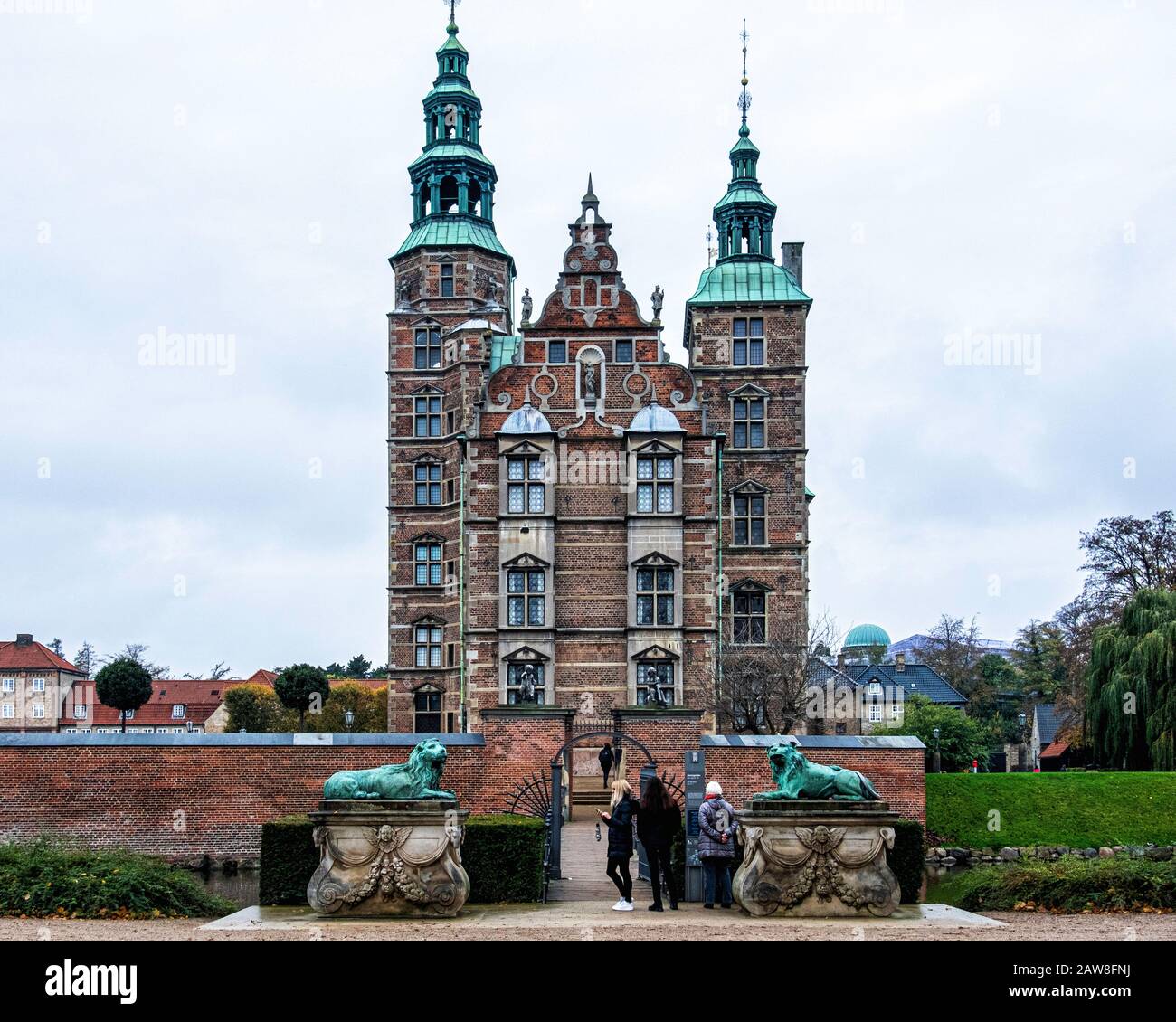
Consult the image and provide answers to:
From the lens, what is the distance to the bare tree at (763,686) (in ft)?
121

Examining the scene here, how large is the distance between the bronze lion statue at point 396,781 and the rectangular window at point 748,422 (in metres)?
27.1

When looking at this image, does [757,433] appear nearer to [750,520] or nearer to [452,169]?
[750,520]

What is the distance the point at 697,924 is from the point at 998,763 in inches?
2377

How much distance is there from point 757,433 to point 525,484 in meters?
7.87

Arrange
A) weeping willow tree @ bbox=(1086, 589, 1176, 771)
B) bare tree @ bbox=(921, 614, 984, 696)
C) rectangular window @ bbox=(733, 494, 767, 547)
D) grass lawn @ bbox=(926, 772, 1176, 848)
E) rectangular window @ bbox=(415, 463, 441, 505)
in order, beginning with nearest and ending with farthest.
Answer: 1. grass lawn @ bbox=(926, 772, 1176, 848)
2. weeping willow tree @ bbox=(1086, 589, 1176, 771)
3. rectangular window @ bbox=(733, 494, 767, 547)
4. rectangular window @ bbox=(415, 463, 441, 505)
5. bare tree @ bbox=(921, 614, 984, 696)

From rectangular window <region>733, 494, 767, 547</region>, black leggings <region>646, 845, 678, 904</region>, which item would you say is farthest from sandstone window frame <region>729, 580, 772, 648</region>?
black leggings <region>646, 845, 678, 904</region>

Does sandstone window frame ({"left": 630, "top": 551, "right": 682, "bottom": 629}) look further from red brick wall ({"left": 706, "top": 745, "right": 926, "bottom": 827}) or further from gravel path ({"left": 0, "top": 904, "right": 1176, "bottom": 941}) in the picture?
gravel path ({"left": 0, "top": 904, "right": 1176, "bottom": 941})

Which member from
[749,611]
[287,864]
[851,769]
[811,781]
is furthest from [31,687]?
[811,781]

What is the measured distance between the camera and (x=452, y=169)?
48156 millimetres

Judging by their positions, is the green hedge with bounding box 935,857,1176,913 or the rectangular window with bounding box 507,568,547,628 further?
the rectangular window with bounding box 507,568,547,628

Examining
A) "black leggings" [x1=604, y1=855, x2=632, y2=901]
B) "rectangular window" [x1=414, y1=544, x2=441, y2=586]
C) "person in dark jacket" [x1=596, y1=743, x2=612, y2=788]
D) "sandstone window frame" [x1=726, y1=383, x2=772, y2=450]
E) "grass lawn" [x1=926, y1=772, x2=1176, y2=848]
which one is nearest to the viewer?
"black leggings" [x1=604, y1=855, x2=632, y2=901]

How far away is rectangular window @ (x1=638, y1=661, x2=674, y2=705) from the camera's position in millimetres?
37812

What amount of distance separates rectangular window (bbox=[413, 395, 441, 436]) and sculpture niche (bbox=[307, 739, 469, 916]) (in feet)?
97.4
